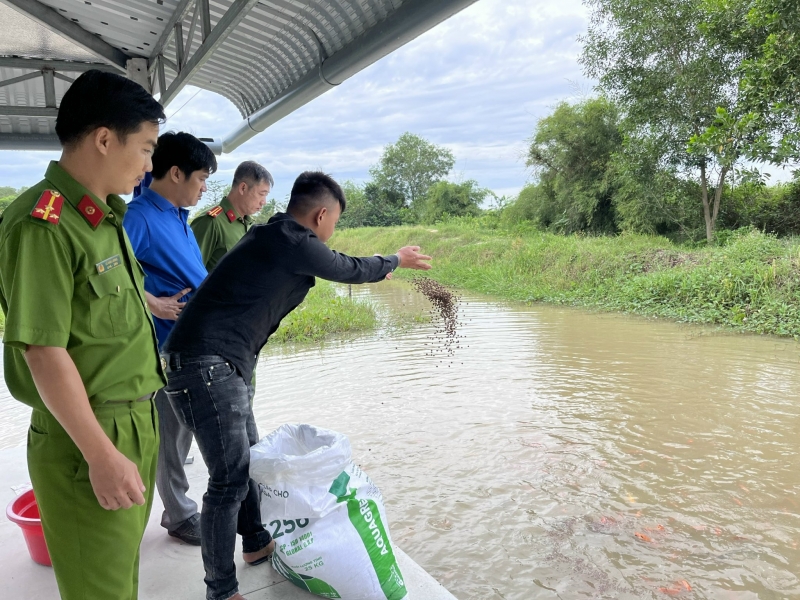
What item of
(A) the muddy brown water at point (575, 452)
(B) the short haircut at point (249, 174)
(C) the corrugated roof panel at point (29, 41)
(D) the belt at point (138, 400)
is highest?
(C) the corrugated roof panel at point (29, 41)

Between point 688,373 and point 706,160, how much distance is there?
8.08 meters

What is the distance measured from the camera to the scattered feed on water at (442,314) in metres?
4.58

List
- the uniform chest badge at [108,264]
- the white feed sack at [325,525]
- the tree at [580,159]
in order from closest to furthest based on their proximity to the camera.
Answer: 1. the uniform chest badge at [108,264]
2. the white feed sack at [325,525]
3. the tree at [580,159]

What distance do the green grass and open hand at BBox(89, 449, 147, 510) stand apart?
6.75 m

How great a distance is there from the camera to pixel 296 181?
6.44 feet

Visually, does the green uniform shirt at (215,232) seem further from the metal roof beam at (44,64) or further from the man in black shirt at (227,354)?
the metal roof beam at (44,64)

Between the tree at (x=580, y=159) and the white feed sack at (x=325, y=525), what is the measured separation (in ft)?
48.1

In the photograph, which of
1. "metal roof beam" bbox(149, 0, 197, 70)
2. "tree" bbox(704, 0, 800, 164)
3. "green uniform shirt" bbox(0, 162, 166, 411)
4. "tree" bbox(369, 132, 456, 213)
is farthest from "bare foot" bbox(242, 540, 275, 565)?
"tree" bbox(369, 132, 456, 213)

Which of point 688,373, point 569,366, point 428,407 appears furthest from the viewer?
point 569,366

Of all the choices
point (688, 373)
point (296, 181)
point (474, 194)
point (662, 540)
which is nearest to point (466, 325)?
point (688, 373)

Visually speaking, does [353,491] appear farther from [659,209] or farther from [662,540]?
[659,209]

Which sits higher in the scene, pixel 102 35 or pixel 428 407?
pixel 102 35

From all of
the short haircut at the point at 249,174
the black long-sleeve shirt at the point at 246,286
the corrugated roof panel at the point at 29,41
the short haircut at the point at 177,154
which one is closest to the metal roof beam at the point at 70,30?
the corrugated roof panel at the point at 29,41

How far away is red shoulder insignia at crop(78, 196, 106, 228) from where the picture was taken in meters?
1.21
